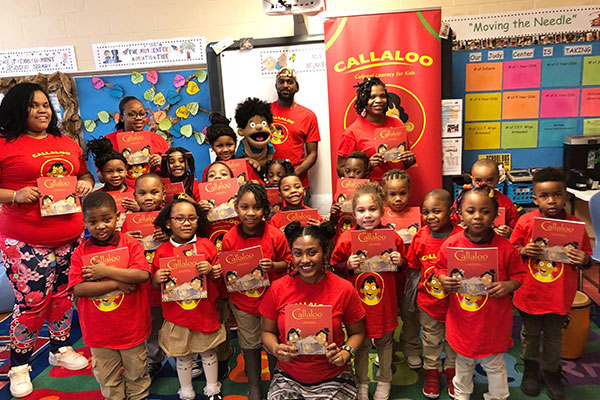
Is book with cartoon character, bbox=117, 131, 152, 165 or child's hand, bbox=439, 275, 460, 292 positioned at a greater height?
book with cartoon character, bbox=117, 131, 152, 165

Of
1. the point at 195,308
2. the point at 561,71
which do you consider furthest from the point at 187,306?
the point at 561,71

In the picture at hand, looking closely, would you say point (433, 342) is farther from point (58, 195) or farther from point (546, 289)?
point (58, 195)

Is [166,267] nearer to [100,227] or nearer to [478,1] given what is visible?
[100,227]

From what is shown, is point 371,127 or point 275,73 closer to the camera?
point 371,127

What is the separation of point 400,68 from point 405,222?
1673mm

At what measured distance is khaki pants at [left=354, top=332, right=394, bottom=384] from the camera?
7.70 ft

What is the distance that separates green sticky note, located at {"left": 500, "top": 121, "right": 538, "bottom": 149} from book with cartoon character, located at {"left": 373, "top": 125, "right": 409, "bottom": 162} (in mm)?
1654

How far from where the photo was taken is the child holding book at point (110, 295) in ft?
7.48

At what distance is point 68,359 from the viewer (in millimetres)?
3061

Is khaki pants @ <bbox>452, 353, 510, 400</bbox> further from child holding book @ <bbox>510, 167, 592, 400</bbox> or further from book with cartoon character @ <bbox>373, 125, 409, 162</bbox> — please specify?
book with cartoon character @ <bbox>373, 125, 409, 162</bbox>

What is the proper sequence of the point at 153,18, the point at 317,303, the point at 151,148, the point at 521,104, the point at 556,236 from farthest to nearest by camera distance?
the point at 153,18 < the point at 521,104 < the point at 151,148 < the point at 556,236 < the point at 317,303

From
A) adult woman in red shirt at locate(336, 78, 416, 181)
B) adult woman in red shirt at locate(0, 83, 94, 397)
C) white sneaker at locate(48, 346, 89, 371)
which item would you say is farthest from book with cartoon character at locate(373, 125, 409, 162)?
white sneaker at locate(48, 346, 89, 371)

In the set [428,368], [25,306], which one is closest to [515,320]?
[428,368]

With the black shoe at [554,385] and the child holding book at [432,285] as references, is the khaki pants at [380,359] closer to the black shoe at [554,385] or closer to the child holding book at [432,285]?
the child holding book at [432,285]
